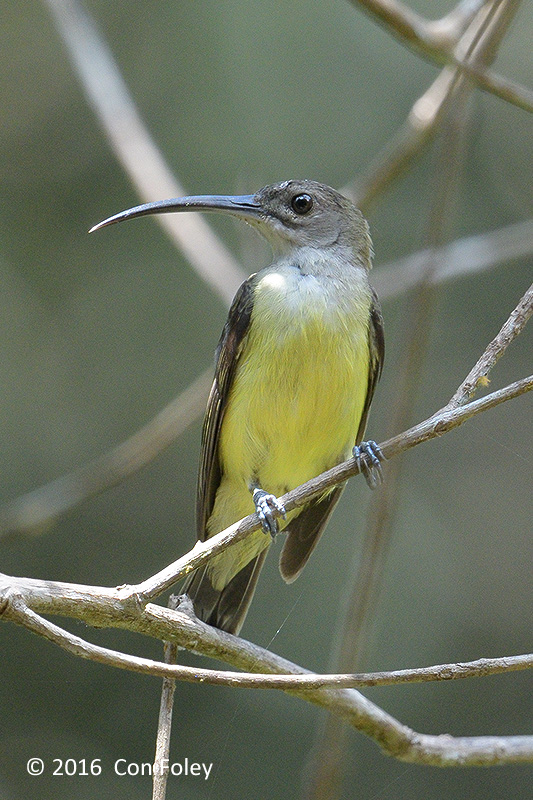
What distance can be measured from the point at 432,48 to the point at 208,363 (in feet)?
13.5

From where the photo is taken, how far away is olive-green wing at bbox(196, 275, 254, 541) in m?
4.43

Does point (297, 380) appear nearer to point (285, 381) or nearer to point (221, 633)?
point (285, 381)

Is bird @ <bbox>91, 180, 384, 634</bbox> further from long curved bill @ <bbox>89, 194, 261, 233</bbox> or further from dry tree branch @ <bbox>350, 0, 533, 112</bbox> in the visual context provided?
dry tree branch @ <bbox>350, 0, 533, 112</bbox>

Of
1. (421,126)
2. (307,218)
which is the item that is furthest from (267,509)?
(421,126)

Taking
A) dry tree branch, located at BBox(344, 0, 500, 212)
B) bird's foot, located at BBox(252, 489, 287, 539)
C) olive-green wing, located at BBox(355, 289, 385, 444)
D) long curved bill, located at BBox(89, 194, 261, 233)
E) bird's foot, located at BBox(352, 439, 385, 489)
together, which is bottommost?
bird's foot, located at BBox(252, 489, 287, 539)

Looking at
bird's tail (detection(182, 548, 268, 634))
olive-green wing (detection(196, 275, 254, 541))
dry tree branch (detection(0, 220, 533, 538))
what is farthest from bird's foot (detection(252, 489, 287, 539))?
dry tree branch (detection(0, 220, 533, 538))

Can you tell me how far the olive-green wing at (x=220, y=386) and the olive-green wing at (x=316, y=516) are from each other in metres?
0.46

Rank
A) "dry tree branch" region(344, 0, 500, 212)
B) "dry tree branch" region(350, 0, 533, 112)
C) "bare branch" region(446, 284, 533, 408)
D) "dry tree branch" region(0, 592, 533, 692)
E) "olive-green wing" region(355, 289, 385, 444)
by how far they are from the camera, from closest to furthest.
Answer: "dry tree branch" region(0, 592, 533, 692)
"bare branch" region(446, 284, 533, 408)
"dry tree branch" region(350, 0, 533, 112)
"olive-green wing" region(355, 289, 385, 444)
"dry tree branch" region(344, 0, 500, 212)

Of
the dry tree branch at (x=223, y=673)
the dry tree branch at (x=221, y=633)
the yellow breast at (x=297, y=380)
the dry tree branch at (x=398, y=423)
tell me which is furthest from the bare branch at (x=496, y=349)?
the yellow breast at (x=297, y=380)

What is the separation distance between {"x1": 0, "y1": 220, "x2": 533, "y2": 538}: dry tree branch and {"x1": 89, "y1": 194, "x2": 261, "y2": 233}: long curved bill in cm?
95

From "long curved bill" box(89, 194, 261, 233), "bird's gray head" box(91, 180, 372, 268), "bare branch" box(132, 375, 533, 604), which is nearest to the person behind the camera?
"bare branch" box(132, 375, 533, 604)

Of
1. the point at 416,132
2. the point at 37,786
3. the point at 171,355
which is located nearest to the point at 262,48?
the point at 171,355

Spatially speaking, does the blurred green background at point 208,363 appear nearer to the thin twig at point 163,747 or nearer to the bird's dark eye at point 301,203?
the bird's dark eye at point 301,203

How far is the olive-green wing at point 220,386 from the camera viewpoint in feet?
14.5
